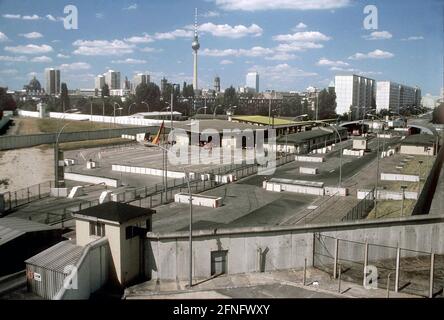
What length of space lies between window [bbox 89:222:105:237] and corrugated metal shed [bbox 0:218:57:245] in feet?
9.85

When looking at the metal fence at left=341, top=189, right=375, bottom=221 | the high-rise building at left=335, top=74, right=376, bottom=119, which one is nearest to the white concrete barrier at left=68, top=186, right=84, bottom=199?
the metal fence at left=341, top=189, right=375, bottom=221

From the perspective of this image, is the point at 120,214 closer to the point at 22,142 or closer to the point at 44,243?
the point at 44,243

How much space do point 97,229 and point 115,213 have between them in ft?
2.25

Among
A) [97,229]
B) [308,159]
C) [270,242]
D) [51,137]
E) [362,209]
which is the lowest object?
[362,209]

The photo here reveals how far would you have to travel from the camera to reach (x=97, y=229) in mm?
11219

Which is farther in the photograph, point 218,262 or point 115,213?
point 218,262

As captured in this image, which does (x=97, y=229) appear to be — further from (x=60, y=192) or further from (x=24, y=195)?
(x=24, y=195)

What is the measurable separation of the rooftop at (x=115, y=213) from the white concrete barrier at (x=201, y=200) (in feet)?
30.9

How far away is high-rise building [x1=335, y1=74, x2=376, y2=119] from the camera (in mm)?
62844

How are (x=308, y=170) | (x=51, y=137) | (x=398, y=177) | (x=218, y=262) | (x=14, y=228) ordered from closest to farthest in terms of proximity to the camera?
(x=218, y=262) → (x=14, y=228) → (x=398, y=177) → (x=308, y=170) → (x=51, y=137)

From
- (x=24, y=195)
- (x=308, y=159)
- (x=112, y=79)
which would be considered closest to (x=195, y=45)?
(x=24, y=195)

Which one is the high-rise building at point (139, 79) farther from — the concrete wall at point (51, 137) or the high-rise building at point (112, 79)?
the concrete wall at point (51, 137)

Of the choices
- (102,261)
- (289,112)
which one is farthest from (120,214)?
(289,112)

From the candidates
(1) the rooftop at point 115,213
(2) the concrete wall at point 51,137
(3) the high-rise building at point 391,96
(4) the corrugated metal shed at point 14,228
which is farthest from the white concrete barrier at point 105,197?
(3) the high-rise building at point 391,96
